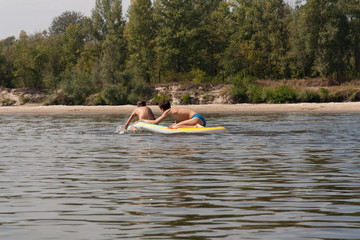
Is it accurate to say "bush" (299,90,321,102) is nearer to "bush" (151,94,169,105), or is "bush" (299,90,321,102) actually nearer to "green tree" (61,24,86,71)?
"bush" (151,94,169,105)

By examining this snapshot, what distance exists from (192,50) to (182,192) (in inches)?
2366

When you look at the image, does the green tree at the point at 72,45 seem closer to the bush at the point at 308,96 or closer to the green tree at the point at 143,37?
the green tree at the point at 143,37

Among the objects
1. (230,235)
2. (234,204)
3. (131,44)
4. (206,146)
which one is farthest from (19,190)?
(131,44)

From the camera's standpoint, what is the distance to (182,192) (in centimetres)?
884

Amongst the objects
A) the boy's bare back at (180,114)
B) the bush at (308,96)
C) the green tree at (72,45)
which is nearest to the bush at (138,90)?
the green tree at (72,45)

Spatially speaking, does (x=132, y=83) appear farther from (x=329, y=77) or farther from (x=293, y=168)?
(x=293, y=168)

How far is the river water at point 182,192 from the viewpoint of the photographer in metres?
6.38

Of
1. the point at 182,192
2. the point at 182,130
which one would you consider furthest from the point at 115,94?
the point at 182,192

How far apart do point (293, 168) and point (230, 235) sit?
5963 millimetres

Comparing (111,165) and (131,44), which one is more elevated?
(131,44)

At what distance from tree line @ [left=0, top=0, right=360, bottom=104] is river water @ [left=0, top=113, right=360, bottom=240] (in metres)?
45.9

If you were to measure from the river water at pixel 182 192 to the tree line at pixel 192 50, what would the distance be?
45913 millimetres

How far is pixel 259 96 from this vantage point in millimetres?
56531

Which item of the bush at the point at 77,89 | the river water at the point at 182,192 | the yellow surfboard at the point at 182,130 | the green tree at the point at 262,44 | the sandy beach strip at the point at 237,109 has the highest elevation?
the green tree at the point at 262,44
